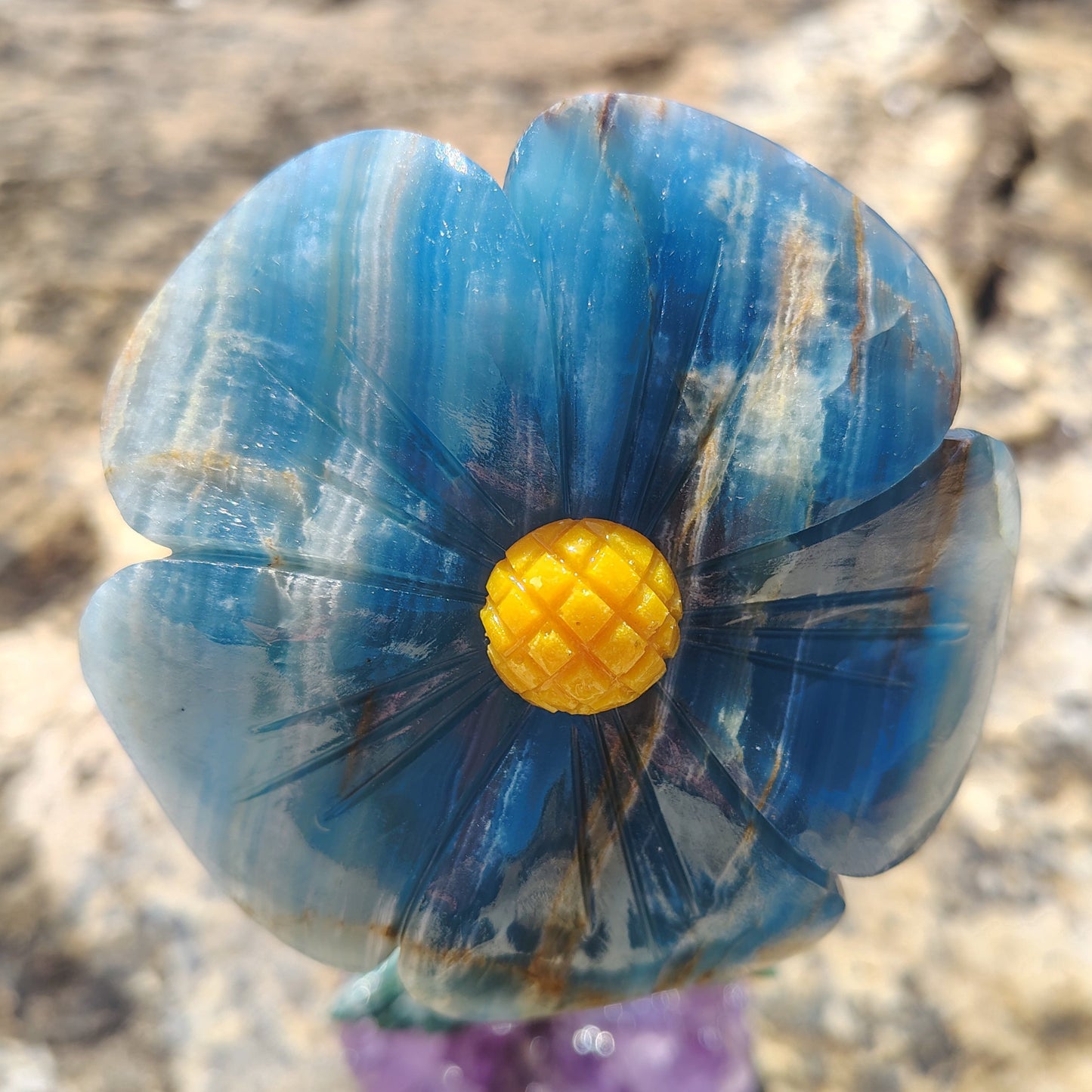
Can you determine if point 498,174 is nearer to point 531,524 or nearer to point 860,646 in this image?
point 531,524

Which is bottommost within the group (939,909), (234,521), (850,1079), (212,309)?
(850,1079)

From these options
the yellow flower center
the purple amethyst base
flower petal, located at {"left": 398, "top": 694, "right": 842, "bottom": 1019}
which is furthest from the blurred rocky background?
the yellow flower center

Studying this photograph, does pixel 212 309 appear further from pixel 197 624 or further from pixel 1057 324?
pixel 1057 324

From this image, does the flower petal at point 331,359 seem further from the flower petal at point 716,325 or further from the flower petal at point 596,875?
the flower petal at point 596,875

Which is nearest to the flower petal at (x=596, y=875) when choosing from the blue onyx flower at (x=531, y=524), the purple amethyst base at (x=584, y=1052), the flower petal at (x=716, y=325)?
the blue onyx flower at (x=531, y=524)

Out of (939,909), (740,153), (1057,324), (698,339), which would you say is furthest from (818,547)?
(1057,324)

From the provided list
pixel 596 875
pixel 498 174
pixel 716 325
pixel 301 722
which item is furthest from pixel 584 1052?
pixel 498 174
